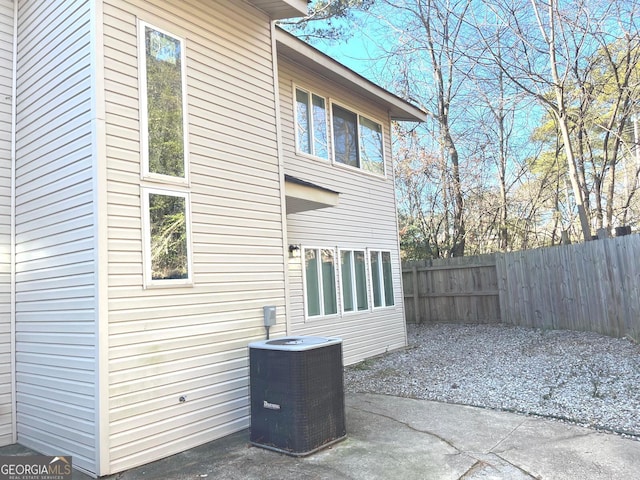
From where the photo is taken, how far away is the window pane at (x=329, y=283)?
7602 mm

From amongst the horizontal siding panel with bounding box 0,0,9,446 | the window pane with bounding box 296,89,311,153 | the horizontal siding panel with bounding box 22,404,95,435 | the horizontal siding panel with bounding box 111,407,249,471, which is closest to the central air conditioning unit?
the horizontal siding panel with bounding box 111,407,249,471

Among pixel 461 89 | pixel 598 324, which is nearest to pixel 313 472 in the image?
pixel 598 324

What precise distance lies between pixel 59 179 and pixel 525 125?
1406 cm

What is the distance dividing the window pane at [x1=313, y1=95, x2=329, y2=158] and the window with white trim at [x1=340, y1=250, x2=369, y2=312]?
1773 mm

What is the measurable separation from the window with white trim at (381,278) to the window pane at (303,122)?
100 inches

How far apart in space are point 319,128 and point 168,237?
4489 millimetres

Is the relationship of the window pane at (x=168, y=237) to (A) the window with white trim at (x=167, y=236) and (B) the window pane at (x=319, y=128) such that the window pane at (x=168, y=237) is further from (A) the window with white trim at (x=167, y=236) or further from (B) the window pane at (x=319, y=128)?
(B) the window pane at (x=319, y=128)

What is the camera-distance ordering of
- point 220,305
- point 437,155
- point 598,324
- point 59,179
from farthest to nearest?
point 437,155
point 598,324
point 220,305
point 59,179

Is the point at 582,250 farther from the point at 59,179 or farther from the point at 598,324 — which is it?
the point at 59,179

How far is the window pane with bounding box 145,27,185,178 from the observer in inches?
160

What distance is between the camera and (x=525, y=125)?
14.5 m

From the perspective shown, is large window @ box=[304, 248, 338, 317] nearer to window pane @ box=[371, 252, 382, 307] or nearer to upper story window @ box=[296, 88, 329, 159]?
window pane @ box=[371, 252, 382, 307]

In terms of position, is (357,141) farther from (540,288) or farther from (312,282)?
(540,288)

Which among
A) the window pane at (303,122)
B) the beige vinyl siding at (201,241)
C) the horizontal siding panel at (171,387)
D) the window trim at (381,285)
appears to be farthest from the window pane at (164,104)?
the window trim at (381,285)
